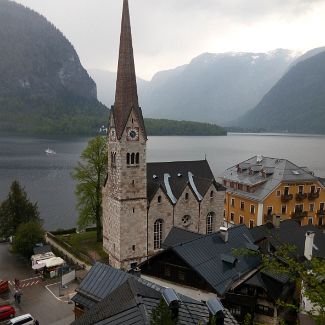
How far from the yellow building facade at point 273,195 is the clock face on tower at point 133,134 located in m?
21.0

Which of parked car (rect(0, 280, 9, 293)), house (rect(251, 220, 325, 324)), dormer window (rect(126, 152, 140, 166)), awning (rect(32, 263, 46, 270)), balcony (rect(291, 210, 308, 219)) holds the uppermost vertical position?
dormer window (rect(126, 152, 140, 166))

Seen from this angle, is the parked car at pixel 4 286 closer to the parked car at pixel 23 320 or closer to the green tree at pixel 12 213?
the parked car at pixel 23 320

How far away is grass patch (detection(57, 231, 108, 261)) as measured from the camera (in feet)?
164

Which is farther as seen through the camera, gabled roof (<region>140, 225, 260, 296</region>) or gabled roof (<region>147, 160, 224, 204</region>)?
gabled roof (<region>147, 160, 224, 204</region>)

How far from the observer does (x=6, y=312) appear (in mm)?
34094

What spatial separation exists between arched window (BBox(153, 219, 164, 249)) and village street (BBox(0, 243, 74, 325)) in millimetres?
11715

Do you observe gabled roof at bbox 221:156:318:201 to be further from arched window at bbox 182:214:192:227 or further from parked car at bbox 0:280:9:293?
parked car at bbox 0:280:9:293

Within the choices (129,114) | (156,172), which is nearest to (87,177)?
(156,172)

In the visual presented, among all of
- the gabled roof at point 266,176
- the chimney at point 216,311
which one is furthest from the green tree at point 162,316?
the gabled roof at point 266,176

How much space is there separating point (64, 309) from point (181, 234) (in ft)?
40.3

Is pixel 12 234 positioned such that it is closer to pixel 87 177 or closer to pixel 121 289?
pixel 87 177

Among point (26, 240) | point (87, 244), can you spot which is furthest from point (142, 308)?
point (87, 244)

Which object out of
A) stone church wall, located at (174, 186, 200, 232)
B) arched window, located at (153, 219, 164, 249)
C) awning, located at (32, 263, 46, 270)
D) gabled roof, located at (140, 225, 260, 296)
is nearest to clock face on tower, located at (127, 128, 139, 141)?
stone church wall, located at (174, 186, 200, 232)

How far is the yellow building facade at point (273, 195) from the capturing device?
188 feet
